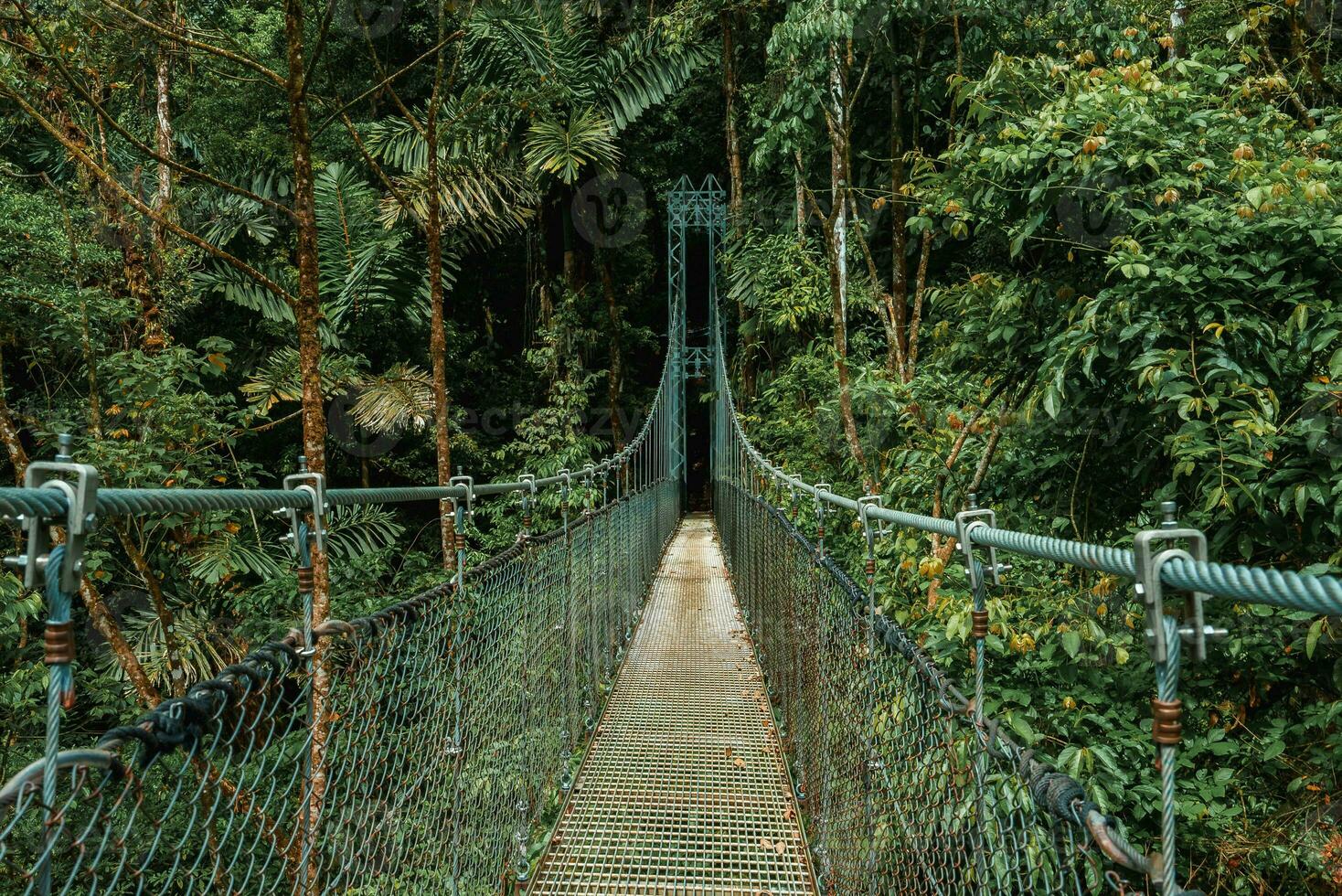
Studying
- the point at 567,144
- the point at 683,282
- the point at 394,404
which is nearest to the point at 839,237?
the point at 567,144

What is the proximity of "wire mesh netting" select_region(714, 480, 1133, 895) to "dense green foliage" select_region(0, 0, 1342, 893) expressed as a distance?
0.27 m

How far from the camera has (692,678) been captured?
3445 millimetres

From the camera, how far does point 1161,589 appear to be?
54 centimetres

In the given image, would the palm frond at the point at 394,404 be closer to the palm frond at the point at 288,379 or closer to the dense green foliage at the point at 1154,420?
the palm frond at the point at 288,379

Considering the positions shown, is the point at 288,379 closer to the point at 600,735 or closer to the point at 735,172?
the point at 600,735

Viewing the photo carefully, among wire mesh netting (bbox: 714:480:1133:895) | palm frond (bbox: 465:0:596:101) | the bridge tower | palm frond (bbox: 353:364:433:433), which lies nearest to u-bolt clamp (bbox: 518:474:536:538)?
wire mesh netting (bbox: 714:480:1133:895)

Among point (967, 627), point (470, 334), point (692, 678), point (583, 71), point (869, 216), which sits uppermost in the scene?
point (583, 71)

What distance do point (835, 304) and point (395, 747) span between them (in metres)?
3.84

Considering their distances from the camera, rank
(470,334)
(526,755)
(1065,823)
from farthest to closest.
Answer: (470,334)
(526,755)
(1065,823)

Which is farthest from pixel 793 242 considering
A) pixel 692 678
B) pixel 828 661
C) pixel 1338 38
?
pixel 828 661

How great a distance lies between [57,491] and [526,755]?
1685mm

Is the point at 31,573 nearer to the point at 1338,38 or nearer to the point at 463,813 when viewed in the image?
the point at 463,813

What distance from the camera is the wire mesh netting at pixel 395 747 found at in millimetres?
648

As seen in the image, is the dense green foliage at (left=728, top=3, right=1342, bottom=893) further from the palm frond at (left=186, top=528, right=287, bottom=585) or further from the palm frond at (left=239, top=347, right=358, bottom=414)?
the palm frond at (left=239, top=347, right=358, bottom=414)
